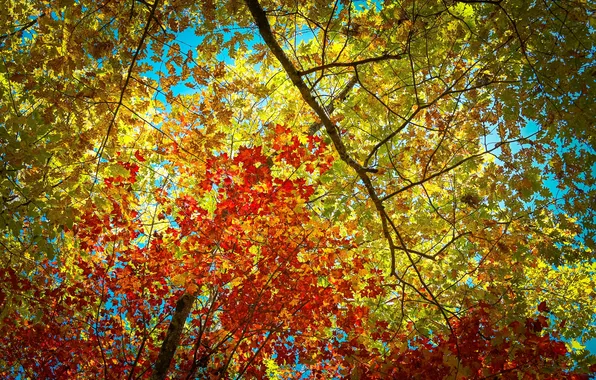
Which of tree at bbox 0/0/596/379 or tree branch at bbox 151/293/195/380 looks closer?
tree at bbox 0/0/596/379

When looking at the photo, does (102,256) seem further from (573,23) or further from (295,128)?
(573,23)

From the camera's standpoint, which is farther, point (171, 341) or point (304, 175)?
point (304, 175)

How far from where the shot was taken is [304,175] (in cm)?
751

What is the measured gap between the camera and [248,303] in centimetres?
546

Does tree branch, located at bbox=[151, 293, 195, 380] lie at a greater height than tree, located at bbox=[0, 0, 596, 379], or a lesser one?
lesser

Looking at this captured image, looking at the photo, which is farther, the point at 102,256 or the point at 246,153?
the point at 102,256

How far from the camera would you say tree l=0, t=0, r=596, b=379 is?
346 cm

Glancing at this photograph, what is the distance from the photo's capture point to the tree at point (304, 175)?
11.3 feet

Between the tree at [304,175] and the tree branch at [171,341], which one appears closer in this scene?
the tree at [304,175]

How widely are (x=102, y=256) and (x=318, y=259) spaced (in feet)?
15.6

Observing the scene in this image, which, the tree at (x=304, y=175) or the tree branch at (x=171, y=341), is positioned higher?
the tree at (x=304, y=175)

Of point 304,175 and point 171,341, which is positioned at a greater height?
point 304,175

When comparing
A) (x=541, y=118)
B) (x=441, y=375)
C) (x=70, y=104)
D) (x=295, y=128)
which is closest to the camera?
(x=70, y=104)

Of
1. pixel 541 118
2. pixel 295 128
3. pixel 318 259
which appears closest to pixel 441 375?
pixel 318 259
